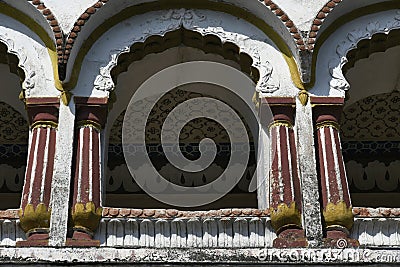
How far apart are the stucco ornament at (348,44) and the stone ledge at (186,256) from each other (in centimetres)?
180

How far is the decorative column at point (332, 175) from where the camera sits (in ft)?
26.6

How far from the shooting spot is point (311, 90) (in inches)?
348

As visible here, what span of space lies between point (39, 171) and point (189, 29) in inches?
71.8

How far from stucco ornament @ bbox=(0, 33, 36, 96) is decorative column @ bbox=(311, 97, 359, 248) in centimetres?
231

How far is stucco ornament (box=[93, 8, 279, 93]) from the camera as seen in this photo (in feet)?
29.0

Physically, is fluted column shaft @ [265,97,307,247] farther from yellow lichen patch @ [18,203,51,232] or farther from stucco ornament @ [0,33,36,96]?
stucco ornament @ [0,33,36,96]

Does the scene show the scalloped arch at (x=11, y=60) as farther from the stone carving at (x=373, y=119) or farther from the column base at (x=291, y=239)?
the stone carving at (x=373, y=119)

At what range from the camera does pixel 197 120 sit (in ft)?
36.3

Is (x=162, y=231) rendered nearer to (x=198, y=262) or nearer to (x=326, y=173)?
(x=198, y=262)

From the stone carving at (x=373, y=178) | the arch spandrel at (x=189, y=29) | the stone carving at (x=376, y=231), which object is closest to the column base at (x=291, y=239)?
the stone carving at (x=376, y=231)

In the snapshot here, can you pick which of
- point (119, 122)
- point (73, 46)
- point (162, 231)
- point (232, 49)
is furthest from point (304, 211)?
point (119, 122)

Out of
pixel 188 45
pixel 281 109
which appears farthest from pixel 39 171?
pixel 281 109

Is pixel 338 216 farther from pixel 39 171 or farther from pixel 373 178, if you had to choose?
pixel 373 178

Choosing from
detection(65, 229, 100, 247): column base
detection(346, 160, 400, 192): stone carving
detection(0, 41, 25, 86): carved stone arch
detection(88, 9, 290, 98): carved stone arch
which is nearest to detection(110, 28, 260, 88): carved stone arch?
detection(88, 9, 290, 98): carved stone arch
